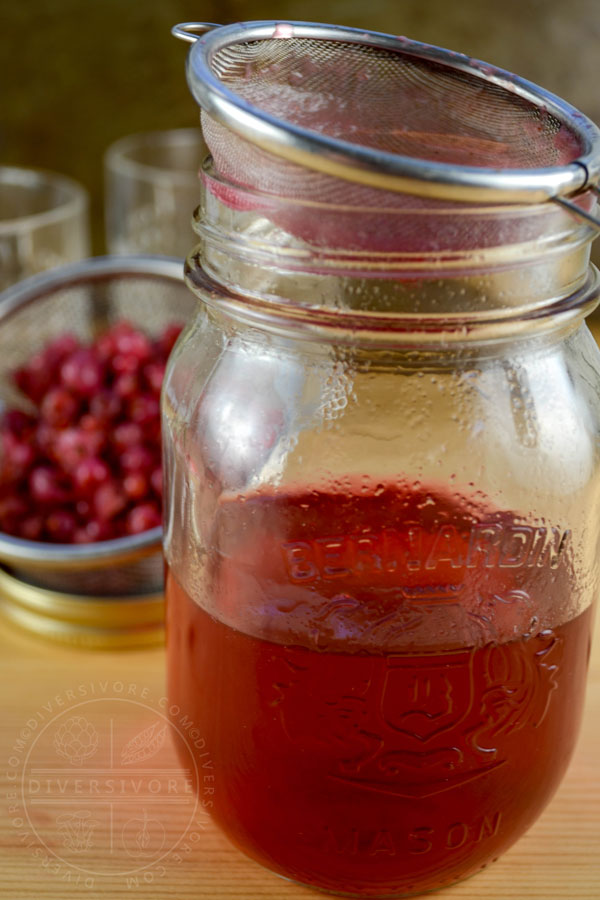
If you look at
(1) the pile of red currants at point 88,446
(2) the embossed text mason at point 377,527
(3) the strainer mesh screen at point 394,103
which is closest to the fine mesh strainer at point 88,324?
(1) the pile of red currants at point 88,446

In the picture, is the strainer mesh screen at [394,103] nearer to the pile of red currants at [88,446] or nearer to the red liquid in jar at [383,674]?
the red liquid in jar at [383,674]

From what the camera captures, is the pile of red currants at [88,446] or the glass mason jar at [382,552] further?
the pile of red currants at [88,446]

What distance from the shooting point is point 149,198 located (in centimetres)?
126

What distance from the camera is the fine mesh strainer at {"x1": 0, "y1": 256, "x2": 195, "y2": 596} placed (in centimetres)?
80

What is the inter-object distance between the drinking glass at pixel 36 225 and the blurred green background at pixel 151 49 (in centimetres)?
39

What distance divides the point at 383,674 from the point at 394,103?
1.08ft

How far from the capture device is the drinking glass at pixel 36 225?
1.12m

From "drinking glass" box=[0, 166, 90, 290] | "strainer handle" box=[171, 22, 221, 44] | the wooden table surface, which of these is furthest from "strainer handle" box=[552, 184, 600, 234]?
"drinking glass" box=[0, 166, 90, 290]

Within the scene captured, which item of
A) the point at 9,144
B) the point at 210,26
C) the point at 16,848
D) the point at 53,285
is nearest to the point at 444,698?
the point at 16,848

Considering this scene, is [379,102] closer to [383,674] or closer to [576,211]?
[576,211]

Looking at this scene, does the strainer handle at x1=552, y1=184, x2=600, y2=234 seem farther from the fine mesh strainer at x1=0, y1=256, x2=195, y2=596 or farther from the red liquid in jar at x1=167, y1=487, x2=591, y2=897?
the fine mesh strainer at x1=0, y1=256, x2=195, y2=596

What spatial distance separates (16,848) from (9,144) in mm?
1316

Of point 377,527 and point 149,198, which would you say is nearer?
point 377,527

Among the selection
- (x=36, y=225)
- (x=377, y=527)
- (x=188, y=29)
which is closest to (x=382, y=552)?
(x=377, y=527)
